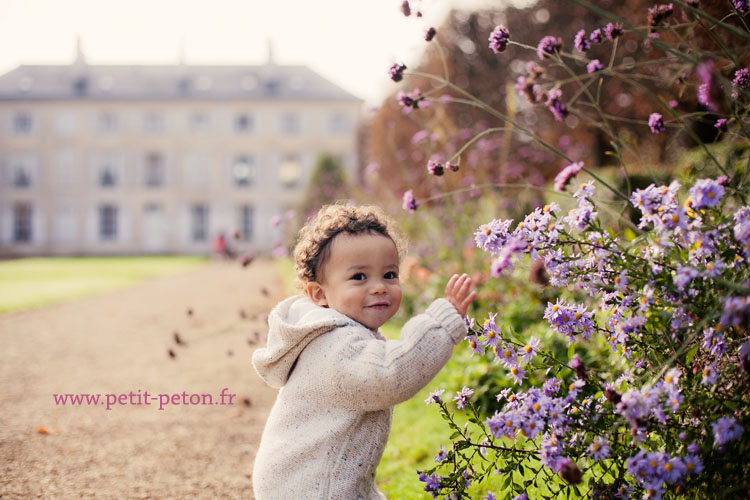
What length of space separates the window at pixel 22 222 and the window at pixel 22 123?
173 inches

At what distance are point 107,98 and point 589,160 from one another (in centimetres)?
3016

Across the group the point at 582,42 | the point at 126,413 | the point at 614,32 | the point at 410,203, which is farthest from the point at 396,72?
the point at 126,413

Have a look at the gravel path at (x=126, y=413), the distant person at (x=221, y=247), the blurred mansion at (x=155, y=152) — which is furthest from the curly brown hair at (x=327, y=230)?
the blurred mansion at (x=155, y=152)

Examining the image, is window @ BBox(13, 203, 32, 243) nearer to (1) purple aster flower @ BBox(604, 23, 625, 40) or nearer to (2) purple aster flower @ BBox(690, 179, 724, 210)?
(1) purple aster flower @ BBox(604, 23, 625, 40)

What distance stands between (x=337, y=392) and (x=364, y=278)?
1.27 feet

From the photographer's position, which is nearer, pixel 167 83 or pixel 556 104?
pixel 556 104

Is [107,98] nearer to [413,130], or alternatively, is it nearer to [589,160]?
[413,130]

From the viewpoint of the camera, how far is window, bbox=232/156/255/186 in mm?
37406

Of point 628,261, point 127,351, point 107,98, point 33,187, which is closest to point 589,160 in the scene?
point 127,351

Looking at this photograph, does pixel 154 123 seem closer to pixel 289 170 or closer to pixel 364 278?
pixel 289 170

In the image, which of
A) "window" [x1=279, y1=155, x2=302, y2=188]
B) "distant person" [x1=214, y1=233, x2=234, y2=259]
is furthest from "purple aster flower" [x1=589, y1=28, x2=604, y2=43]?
"window" [x1=279, y1=155, x2=302, y2=188]

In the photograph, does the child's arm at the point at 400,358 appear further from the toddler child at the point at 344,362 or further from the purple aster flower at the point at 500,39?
the purple aster flower at the point at 500,39

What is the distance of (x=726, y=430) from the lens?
1.35 metres

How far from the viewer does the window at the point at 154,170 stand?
37.0 m
